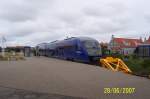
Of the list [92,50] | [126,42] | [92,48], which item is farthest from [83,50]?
[126,42]

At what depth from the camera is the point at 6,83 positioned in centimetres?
1520

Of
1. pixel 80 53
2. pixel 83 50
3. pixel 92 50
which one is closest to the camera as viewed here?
pixel 83 50

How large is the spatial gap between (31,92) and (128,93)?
12.9 feet

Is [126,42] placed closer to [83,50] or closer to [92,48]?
[92,48]

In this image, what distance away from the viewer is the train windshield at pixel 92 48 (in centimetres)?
3459

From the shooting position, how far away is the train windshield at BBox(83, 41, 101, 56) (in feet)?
113

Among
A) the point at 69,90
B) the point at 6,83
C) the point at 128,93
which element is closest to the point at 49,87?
the point at 69,90

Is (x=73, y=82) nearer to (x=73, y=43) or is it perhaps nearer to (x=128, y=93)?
(x=128, y=93)

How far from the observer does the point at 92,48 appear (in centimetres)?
3516

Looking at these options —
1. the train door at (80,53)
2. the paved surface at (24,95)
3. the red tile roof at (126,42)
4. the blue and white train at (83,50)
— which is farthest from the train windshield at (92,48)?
the red tile roof at (126,42)

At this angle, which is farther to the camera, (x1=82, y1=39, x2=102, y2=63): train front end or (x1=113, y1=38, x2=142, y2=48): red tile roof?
(x1=113, y1=38, x2=142, y2=48): red tile roof
